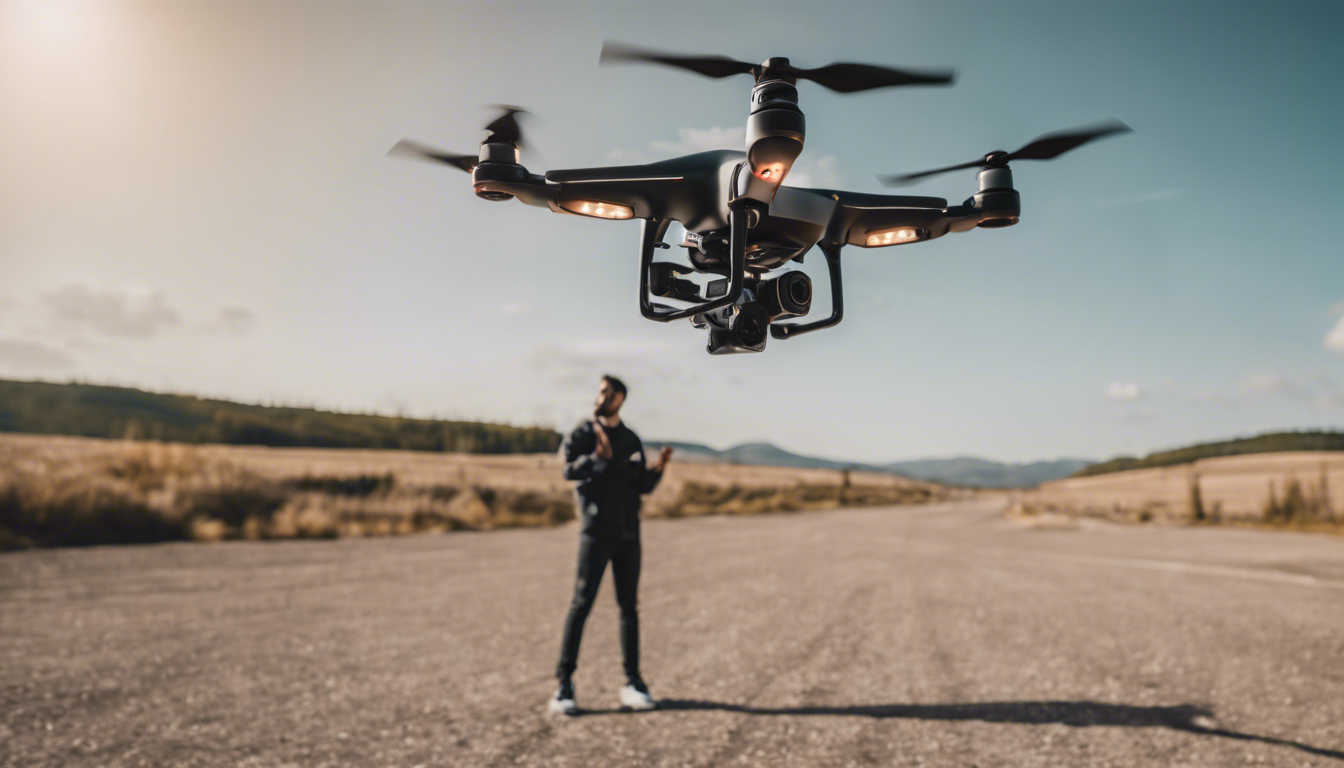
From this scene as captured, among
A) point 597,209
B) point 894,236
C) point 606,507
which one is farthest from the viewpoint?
point 606,507

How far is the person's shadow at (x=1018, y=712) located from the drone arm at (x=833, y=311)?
6039 millimetres

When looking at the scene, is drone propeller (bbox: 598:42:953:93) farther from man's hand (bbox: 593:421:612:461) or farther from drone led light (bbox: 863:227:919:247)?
man's hand (bbox: 593:421:612:461)

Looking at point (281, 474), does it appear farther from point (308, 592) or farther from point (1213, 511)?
point (1213, 511)

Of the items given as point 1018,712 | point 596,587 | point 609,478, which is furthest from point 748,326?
point 1018,712

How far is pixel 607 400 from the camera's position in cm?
688

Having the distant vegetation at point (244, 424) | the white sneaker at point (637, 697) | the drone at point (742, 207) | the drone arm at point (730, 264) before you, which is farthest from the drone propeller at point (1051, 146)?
the distant vegetation at point (244, 424)

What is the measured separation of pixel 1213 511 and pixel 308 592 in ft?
155

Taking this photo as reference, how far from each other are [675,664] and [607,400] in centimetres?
425

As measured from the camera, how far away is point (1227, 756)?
6324 millimetres

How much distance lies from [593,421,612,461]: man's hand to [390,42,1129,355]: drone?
4172 millimetres

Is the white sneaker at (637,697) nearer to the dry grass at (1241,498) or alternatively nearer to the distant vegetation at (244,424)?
the dry grass at (1241,498)

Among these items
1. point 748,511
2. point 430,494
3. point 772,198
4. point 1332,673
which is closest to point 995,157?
point 772,198

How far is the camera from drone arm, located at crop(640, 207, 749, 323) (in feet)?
6.45

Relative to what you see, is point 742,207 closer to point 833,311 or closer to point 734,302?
point 734,302
